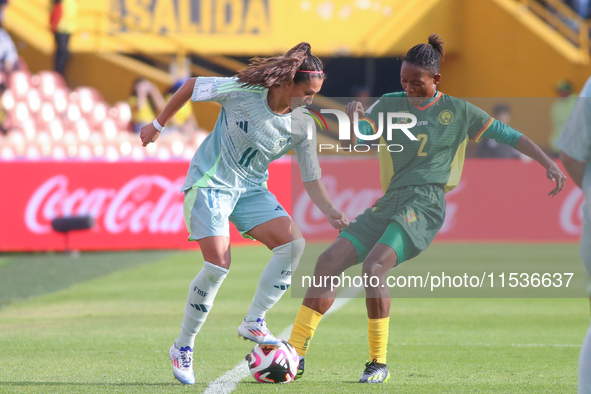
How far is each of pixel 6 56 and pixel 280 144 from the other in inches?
583

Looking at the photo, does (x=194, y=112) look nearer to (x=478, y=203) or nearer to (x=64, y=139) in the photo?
(x=64, y=139)

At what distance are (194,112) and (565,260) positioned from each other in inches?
485

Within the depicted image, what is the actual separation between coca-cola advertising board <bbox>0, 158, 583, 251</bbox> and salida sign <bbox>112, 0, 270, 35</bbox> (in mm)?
8850

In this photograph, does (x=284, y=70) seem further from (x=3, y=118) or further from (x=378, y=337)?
(x=3, y=118)

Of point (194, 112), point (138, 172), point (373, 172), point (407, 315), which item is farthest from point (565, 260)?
point (194, 112)

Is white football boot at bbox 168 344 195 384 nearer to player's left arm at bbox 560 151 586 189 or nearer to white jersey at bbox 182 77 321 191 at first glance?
white jersey at bbox 182 77 321 191

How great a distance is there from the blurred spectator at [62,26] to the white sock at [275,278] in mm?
17370

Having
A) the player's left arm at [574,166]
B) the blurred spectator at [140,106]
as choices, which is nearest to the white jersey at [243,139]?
the player's left arm at [574,166]

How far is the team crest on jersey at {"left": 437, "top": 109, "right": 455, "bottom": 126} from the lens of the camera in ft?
18.1

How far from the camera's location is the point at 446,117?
552cm

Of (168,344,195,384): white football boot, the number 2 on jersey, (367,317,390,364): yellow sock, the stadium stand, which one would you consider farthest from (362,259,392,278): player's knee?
the stadium stand

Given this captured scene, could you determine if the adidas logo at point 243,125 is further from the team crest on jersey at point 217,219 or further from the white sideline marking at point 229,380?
the white sideline marking at point 229,380

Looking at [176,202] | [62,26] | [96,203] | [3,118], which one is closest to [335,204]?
[176,202]

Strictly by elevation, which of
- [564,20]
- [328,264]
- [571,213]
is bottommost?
[571,213]
